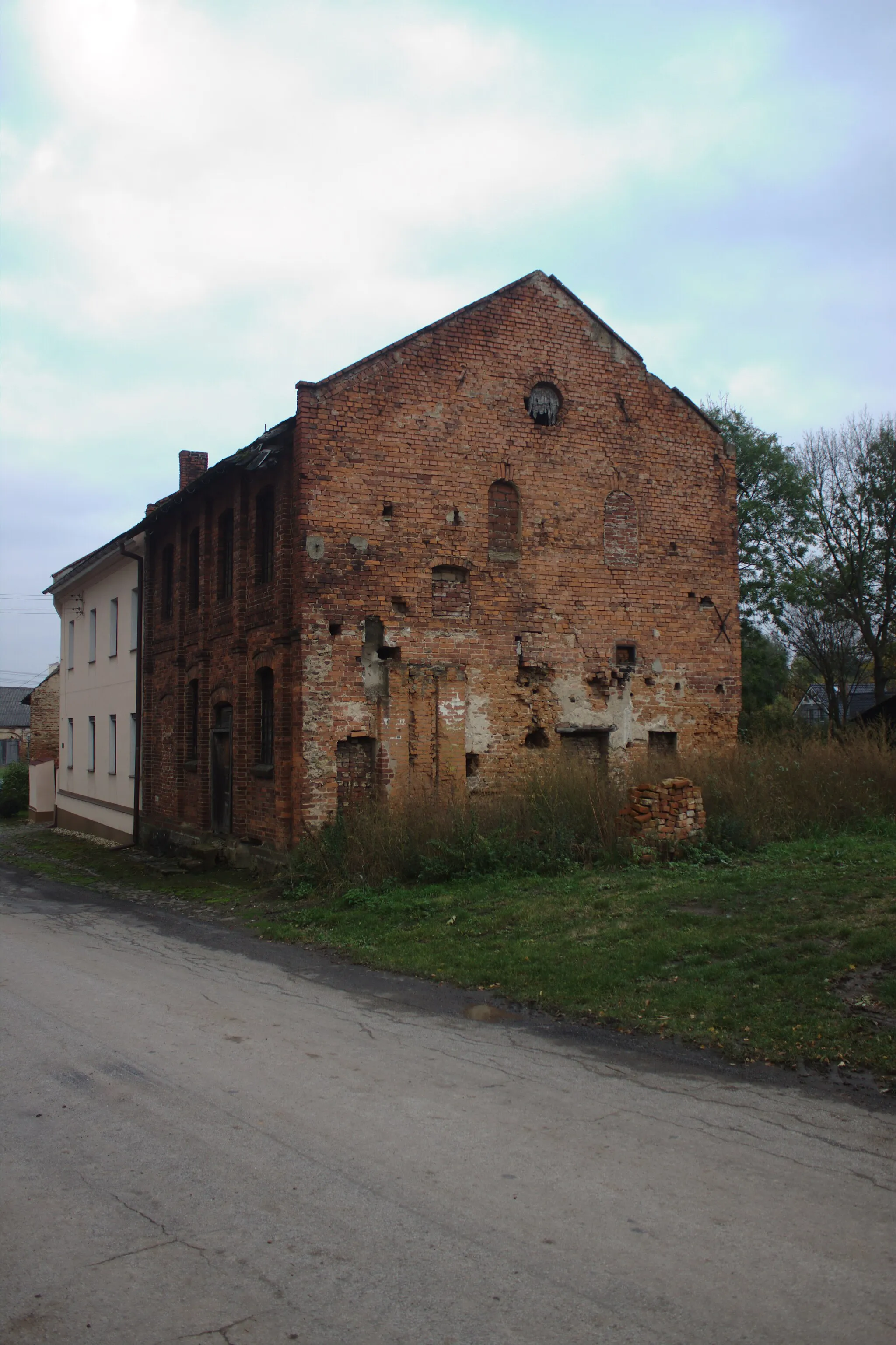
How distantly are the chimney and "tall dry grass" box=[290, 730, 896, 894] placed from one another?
1271 cm

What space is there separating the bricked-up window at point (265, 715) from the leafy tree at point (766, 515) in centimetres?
2074

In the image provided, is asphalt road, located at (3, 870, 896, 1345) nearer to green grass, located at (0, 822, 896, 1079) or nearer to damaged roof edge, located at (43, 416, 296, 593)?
green grass, located at (0, 822, 896, 1079)

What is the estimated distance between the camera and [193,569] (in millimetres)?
20922

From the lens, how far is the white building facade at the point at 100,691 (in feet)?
79.7

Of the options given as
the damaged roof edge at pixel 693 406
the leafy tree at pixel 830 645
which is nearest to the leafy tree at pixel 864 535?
the leafy tree at pixel 830 645

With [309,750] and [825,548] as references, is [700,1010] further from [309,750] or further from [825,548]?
[825,548]

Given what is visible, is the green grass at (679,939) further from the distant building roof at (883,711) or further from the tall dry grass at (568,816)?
the distant building roof at (883,711)

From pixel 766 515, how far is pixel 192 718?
21074 mm

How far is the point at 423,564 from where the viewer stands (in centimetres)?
1655

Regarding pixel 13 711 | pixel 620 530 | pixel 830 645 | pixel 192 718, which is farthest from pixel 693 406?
pixel 13 711

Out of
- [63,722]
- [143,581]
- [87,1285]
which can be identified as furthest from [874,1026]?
[63,722]

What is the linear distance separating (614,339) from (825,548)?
1995 centimetres

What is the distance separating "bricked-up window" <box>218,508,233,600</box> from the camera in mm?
19125

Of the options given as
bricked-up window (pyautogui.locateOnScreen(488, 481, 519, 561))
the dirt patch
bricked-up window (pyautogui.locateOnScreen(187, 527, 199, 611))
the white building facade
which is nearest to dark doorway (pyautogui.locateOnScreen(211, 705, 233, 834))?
bricked-up window (pyautogui.locateOnScreen(187, 527, 199, 611))
